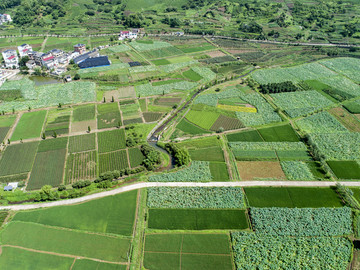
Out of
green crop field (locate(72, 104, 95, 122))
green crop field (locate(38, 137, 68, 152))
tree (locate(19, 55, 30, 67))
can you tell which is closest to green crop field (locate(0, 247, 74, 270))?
green crop field (locate(38, 137, 68, 152))

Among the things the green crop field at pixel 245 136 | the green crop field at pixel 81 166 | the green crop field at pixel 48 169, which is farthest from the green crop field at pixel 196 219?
the green crop field at pixel 48 169

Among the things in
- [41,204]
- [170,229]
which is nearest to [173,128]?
[170,229]

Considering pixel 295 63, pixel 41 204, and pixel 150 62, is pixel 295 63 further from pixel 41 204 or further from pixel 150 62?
pixel 41 204

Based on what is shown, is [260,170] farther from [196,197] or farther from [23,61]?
[23,61]

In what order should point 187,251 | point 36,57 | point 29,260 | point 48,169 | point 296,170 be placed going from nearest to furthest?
point 29,260, point 187,251, point 296,170, point 48,169, point 36,57

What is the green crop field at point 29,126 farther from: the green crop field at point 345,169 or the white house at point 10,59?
the green crop field at point 345,169

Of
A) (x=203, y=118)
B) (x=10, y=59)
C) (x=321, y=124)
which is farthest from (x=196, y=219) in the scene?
(x=10, y=59)
